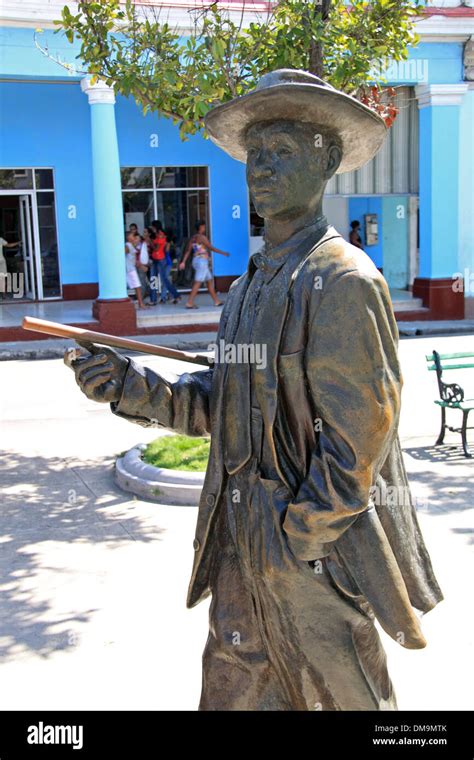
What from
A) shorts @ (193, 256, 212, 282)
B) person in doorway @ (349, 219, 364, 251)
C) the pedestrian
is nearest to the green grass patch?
shorts @ (193, 256, 212, 282)

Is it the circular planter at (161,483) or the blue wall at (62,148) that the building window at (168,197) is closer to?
the blue wall at (62,148)

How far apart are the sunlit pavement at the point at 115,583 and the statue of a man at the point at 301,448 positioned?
4.18 feet

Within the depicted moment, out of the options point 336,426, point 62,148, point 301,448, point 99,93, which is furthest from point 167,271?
point 336,426

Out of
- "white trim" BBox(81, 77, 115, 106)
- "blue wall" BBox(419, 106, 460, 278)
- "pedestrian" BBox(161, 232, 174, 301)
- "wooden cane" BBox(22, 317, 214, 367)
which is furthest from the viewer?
"pedestrian" BBox(161, 232, 174, 301)

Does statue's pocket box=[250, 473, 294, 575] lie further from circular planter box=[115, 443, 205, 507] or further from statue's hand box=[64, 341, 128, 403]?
circular planter box=[115, 443, 205, 507]

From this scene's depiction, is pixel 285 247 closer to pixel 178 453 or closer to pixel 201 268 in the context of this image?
pixel 178 453

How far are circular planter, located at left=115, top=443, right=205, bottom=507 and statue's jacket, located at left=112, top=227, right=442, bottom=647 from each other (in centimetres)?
405

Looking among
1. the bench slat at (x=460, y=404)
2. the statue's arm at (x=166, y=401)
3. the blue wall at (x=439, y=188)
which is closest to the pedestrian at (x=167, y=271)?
the blue wall at (x=439, y=188)

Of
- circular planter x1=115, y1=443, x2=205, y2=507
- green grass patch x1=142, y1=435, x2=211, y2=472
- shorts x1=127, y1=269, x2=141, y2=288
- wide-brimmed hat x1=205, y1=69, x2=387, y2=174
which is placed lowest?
circular planter x1=115, y1=443, x2=205, y2=507

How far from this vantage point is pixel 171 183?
18.6m

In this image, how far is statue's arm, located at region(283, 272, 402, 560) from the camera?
2205 mm

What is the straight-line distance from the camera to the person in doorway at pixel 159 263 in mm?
16891

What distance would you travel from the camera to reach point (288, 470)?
7.79 feet
